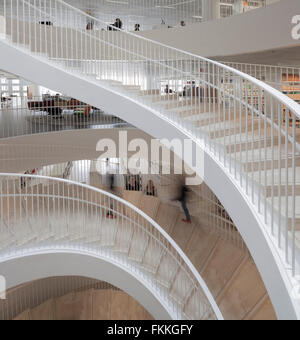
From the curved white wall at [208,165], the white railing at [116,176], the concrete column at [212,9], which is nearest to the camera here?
A: the curved white wall at [208,165]

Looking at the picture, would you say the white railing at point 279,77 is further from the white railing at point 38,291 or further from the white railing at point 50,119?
the white railing at point 38,291

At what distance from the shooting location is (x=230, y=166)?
3.99m

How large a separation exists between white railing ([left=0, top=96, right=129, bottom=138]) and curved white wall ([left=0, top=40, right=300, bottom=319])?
4.71 meters

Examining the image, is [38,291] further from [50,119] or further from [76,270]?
[50,119]

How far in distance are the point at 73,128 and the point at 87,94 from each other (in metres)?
5.36

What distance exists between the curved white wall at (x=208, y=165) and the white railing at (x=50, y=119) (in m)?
4.71

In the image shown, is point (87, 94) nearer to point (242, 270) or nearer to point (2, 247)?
point (2, 247)

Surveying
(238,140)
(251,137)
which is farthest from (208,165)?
(251,137)

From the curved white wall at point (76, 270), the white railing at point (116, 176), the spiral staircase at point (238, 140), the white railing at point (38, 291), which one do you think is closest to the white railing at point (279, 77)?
the white railing at point (116, 176)

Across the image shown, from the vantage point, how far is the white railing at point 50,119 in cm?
1060

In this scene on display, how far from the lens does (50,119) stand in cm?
1176
